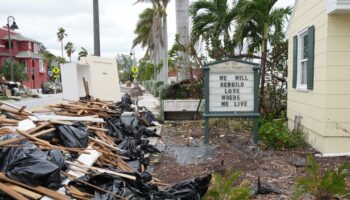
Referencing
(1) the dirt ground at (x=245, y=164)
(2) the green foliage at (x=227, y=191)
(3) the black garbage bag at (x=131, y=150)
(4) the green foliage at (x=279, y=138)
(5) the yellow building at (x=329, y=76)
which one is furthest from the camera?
(4) the green foliage at (x=279, y=138)

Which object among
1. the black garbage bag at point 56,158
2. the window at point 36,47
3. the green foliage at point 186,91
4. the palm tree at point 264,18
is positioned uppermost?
the window at point 36,47

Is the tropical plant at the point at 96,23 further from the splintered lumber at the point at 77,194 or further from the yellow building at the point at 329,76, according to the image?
the splintered lumber at the point at 77,194

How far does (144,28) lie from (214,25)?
30117mm

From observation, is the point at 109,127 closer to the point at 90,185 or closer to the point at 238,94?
the point at 238,94

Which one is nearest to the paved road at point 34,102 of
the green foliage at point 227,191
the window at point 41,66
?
the green foliage at point 227,191

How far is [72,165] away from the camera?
4957mm

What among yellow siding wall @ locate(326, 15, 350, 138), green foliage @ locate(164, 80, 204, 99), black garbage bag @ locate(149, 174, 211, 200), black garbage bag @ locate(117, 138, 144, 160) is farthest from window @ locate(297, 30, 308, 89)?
black garbage bag @ locate(149, 174, 211, 200)

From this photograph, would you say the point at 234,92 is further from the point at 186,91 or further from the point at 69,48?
the point at 69,48

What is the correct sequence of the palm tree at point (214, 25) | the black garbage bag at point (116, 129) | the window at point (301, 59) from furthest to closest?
the palm tree at point (214, 25)
the window at point (301, 59)
the black garbage bag at point (116, 129)

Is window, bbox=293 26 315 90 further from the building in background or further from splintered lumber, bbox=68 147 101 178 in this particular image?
the building in background

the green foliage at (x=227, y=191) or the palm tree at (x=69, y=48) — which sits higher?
the palm tree at (x=69, y=48)

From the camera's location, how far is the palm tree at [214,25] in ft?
43.8

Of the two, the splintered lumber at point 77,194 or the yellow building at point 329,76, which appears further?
the yellow building at point 329,76

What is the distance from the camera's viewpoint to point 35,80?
60.1 metres
